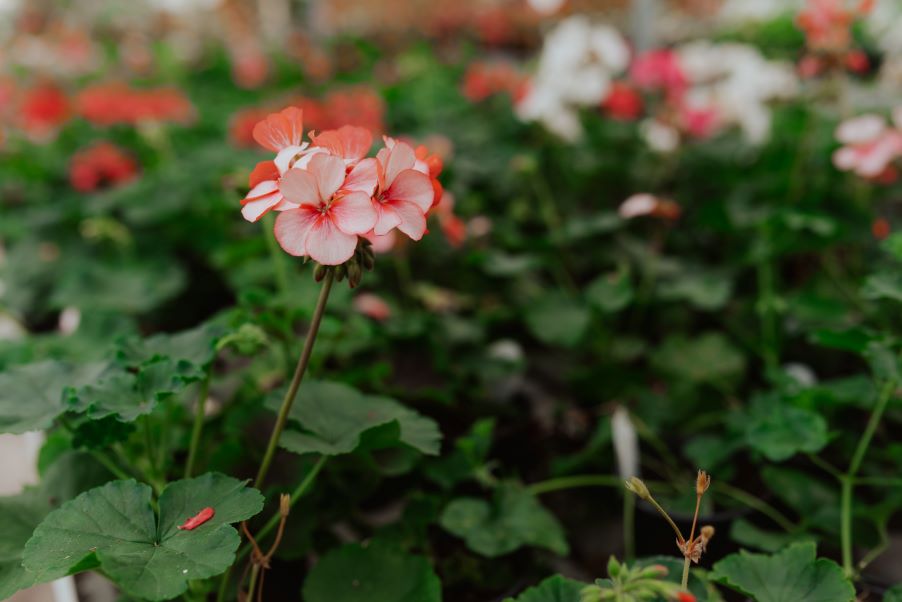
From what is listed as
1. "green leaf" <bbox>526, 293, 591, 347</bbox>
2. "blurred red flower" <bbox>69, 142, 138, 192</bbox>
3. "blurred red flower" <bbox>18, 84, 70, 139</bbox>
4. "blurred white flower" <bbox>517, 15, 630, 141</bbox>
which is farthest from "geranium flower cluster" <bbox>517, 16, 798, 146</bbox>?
"blurred red flower" <bbox>18, 84, 70, 139</bbox>

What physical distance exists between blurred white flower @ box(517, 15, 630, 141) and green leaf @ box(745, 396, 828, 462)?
4.01 ft

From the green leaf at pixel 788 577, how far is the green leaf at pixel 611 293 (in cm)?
68

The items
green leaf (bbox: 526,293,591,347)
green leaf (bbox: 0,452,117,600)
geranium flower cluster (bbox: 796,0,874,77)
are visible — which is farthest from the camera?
geranium flower cluster (bbox: 796,0,874,77)

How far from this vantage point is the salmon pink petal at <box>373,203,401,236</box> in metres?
0.65

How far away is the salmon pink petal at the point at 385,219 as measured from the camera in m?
0.65

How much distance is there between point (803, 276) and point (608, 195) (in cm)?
55

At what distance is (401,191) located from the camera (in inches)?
26.9

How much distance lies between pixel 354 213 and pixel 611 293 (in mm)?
883

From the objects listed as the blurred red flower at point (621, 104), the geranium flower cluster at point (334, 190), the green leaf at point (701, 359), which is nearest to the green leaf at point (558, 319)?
the green leaf at point (701, 359)

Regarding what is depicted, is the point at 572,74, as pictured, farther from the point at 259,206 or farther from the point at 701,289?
the point at 259,206

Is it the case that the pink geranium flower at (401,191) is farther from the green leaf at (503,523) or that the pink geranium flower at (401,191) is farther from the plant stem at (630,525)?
the plant stem at (630,525)

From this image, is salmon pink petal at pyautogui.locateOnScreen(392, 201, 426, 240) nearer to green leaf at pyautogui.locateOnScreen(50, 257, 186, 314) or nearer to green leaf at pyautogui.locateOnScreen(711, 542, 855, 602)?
green leaf at pyautogui.locateOnScreen(711, 542, 855, 602)

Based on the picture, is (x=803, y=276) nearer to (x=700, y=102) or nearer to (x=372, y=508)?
(x=700, y=102)

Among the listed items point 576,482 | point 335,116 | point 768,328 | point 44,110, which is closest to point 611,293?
point 768,328
